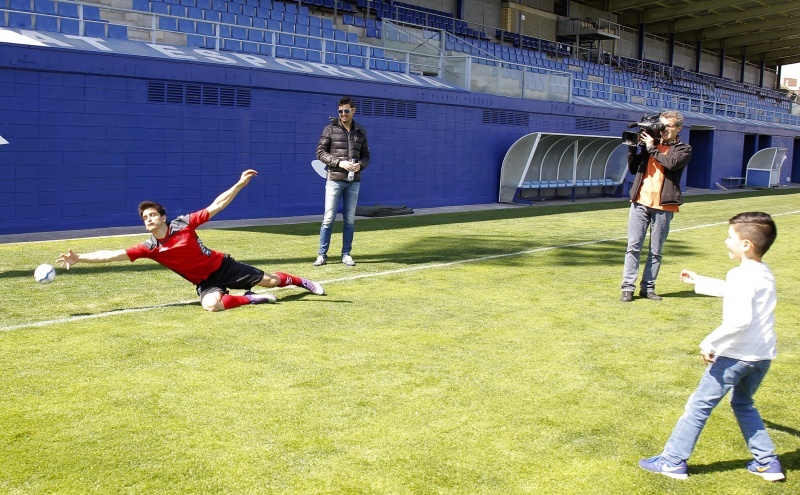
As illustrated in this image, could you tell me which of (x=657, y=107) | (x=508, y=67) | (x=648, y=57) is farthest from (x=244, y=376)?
(x=648, y=57)

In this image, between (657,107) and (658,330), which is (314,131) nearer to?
(658,330)

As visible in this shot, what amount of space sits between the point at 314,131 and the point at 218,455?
13.2 m

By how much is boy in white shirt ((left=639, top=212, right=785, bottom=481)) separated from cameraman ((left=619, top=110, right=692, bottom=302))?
4.04 m

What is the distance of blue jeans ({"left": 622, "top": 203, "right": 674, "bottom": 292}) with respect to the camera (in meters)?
7.69

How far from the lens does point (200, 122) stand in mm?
14414

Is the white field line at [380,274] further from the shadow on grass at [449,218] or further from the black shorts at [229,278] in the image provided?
the shadow on grass at [449,218]

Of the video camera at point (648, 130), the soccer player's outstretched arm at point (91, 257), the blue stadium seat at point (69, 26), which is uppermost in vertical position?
the blue stadium seat at point (69, 26)

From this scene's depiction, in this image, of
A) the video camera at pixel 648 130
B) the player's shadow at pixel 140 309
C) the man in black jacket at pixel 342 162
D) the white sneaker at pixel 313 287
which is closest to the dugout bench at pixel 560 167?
the man in black jacket at pixel 342 162

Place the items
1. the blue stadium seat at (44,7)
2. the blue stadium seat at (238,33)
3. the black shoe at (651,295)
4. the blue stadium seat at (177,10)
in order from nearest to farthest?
1. the black shoe at (651,295)
2. the blue stadium seat at (44,7)
3. the blue stadium seat at (177,10)
4. the blue stadium seat at (238,33)

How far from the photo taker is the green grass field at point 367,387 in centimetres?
358

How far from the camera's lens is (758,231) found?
3373 mm

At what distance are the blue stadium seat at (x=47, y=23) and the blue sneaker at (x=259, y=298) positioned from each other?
8.79 meters

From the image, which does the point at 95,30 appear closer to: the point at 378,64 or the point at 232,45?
the point at 232,45

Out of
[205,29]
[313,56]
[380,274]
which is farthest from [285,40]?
[380,274]
